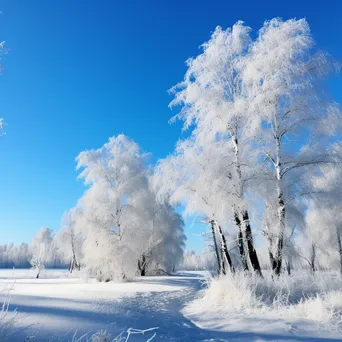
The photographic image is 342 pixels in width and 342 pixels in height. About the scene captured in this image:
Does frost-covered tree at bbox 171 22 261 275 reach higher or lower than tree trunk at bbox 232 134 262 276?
higher

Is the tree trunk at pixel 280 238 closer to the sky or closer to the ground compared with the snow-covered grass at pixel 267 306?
closer to the sky

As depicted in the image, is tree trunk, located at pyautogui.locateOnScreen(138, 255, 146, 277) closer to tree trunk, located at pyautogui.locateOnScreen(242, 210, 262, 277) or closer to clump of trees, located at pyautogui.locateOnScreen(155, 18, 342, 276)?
clump of trees, located at pyautogui.locateOnScreen(155, 18, 342, 276)

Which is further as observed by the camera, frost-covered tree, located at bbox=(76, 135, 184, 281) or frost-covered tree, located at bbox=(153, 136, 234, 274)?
frost-covered tree, located at bbox=(76, 135, 184, 281)

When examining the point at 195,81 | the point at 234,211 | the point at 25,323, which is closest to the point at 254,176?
the point at 234,211

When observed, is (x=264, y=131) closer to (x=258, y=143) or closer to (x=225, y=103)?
(x=258, y=143)

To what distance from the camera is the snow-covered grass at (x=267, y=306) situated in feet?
19.4

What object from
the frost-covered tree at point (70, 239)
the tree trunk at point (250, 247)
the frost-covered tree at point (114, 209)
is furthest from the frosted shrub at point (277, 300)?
the frost-covered tree at point (70, 239)

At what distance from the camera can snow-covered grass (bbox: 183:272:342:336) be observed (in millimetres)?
5906

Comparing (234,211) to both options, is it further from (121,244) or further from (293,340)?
(121,244)

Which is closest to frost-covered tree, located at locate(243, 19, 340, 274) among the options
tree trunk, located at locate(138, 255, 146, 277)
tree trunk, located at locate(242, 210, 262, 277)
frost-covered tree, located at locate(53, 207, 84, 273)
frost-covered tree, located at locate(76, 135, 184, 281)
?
tree trunk, located at locate(242, 210, 262, 277)

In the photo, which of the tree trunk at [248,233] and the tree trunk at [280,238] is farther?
the tree trunk at [248,233]

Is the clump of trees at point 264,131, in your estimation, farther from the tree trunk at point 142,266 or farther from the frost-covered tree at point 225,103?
the tree trunk at point 142,266

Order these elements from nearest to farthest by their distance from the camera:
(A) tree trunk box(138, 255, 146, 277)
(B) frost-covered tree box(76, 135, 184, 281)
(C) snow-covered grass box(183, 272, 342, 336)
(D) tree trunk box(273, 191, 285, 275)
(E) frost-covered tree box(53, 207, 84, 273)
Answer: (C) snow-covered grass box(183, 272, 342, 336), (D) tree trunk box(273, 191, 285, 275), (B) frost-covered tree box(76, 135, 184, 281), (A) tree trunk box(138, 255, 146, 277), (E) frost-covered tree box(53, 207, 84, 273)

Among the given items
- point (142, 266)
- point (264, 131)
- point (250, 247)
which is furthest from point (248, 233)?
point (142, 266)
